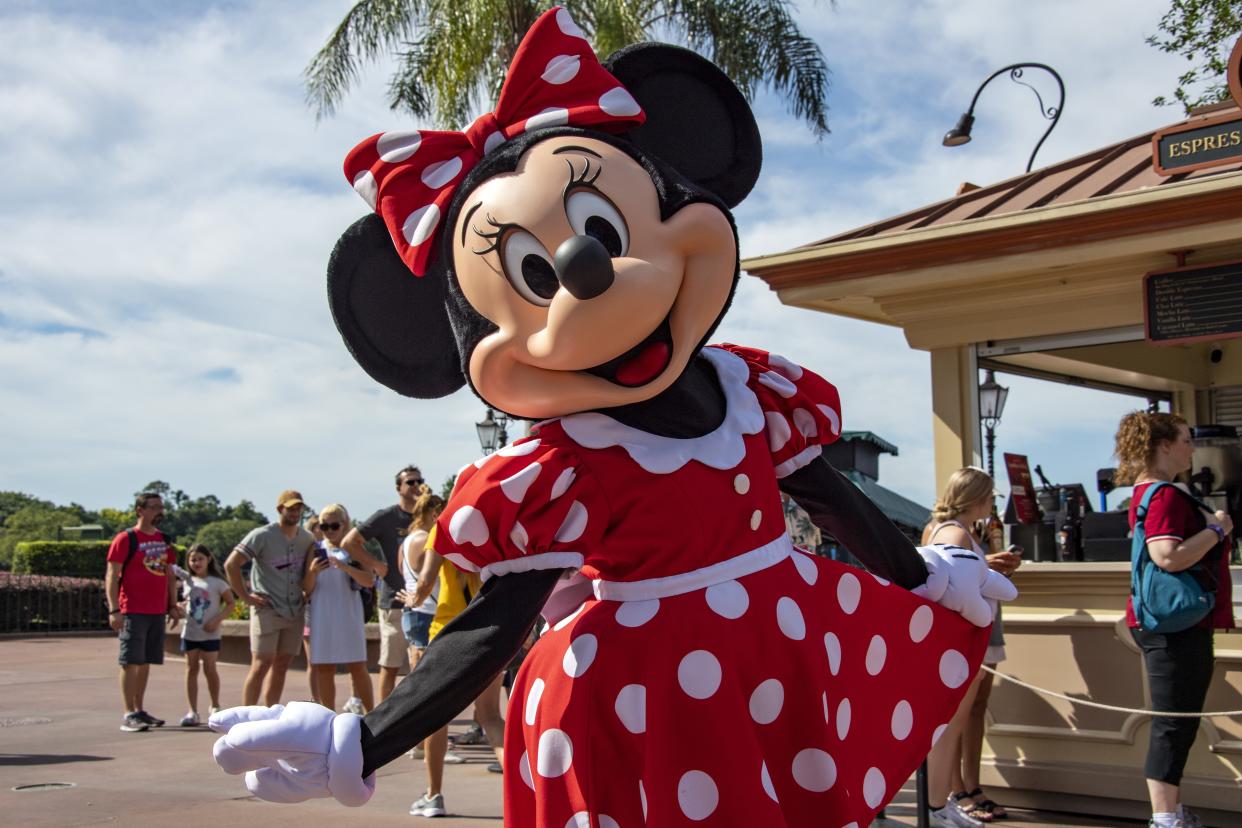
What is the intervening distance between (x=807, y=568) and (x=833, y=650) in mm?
193

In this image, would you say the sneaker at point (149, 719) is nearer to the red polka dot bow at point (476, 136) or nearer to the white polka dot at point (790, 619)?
the red polka dot bow at point (476, 136)

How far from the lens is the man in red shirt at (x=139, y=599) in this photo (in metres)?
8.49

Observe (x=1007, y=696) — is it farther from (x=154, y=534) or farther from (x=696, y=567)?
(x=154, y=534)

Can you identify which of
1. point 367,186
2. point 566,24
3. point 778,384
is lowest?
point 778,384

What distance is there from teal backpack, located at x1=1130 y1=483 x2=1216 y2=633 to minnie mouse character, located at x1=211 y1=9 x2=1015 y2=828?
7.29 feet

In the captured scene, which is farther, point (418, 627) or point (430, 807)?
point (418, 627)

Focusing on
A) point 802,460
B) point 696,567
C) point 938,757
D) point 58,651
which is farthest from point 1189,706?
point 58,651

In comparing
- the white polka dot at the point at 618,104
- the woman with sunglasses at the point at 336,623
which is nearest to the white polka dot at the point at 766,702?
the white polka dot at the point at 618,104

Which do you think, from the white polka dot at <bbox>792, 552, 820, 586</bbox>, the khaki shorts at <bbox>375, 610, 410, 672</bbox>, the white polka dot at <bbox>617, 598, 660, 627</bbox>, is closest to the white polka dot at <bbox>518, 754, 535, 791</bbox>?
the white polka dot at <bbox>617, 598, 660, 627</bbox>

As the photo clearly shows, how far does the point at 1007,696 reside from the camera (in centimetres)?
623

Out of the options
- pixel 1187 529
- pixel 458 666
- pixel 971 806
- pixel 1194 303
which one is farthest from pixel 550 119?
pixel 971 806

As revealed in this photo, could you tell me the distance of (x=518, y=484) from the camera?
2.49 meters

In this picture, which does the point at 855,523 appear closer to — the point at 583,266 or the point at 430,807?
the point at 583,266

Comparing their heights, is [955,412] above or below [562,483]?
above
